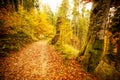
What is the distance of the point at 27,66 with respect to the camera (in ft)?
21.7

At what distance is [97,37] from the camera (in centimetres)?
606

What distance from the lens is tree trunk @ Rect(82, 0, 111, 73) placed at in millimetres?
5952

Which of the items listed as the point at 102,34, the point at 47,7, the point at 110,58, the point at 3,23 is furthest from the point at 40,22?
the point at 47,7

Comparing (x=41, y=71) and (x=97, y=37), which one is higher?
(x=97, y=37)

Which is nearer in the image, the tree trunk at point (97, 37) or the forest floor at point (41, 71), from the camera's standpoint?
the forest floor at point (41, 71)

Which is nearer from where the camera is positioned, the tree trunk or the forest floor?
the forest floor

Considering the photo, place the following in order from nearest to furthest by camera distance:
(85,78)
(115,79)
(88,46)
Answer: (85,78)
(88,46)
(115,79)

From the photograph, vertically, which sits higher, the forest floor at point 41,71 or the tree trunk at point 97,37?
the tree trunk at point 97,37

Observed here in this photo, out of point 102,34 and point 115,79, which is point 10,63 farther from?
point 115,79

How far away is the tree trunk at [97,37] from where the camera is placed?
234 inches

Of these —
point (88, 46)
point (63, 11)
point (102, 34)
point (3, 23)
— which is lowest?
point (88, 46)

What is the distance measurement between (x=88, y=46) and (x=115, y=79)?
2.94 metres

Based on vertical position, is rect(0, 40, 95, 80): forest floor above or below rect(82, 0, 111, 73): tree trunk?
below

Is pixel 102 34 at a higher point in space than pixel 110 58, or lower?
higher
